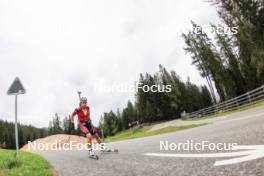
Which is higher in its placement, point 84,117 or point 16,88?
point 16,88

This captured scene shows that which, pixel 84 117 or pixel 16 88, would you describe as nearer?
pixel 84 117

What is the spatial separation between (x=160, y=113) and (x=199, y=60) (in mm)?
39122

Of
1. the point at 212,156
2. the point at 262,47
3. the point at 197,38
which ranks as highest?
the point at 197,38

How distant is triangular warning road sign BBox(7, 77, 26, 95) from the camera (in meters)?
9.74

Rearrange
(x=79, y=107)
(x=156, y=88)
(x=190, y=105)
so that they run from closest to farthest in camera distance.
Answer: (x=79, y=107), (x=190, y=105), (x=156, y=88)

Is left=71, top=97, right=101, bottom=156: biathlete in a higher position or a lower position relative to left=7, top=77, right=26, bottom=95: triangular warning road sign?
lower

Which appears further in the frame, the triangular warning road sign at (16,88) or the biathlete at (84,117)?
the triangular warning road sign at (16,88)

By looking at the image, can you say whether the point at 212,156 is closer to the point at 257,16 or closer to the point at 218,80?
the point at 257,16

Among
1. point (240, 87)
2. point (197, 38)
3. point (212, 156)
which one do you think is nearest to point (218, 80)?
point (240, 87)

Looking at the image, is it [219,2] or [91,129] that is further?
[219,2]

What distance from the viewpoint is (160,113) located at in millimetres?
86188

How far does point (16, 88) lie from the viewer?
32.4 feet

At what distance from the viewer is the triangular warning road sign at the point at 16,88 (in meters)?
9.74

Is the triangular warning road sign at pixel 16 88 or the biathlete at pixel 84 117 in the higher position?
the triangular warning road sign at pixel 16 88
